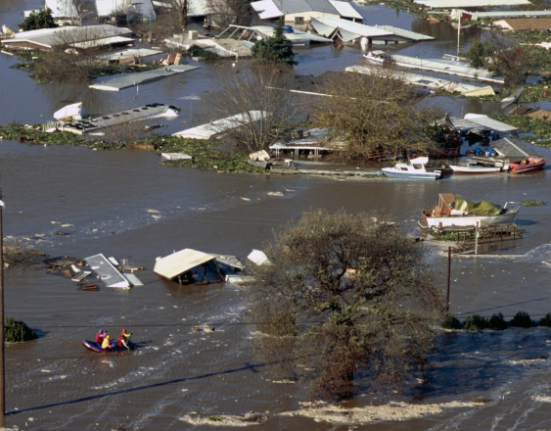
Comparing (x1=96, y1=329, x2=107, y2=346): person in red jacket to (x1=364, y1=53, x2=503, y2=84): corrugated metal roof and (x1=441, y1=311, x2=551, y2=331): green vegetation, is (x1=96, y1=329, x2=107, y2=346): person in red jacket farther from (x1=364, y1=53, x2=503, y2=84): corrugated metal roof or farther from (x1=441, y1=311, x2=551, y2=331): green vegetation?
(x1=364, y1=53, x2=503, y2=84): corrugated metal roof

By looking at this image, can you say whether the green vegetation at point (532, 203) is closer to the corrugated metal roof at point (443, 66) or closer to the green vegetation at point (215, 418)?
the green vegetation at point (215, 418)

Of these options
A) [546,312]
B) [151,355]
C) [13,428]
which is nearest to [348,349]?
[151,355]

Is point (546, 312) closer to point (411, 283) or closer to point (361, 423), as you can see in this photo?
point (411, 283)

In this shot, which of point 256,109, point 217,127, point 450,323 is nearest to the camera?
point 450,323

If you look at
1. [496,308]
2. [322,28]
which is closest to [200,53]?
[322,28]

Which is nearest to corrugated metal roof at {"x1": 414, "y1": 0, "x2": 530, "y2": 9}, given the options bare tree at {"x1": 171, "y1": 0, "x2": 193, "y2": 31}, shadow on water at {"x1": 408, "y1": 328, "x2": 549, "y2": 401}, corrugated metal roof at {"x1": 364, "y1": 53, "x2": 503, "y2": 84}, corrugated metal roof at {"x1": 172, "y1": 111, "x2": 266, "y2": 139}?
corrugated metal roof at {"x1": 364, "y1": 53, "x2": 503, "y2": 84}

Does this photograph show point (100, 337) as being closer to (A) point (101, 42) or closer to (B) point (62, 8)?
(A) point (101, 42)
